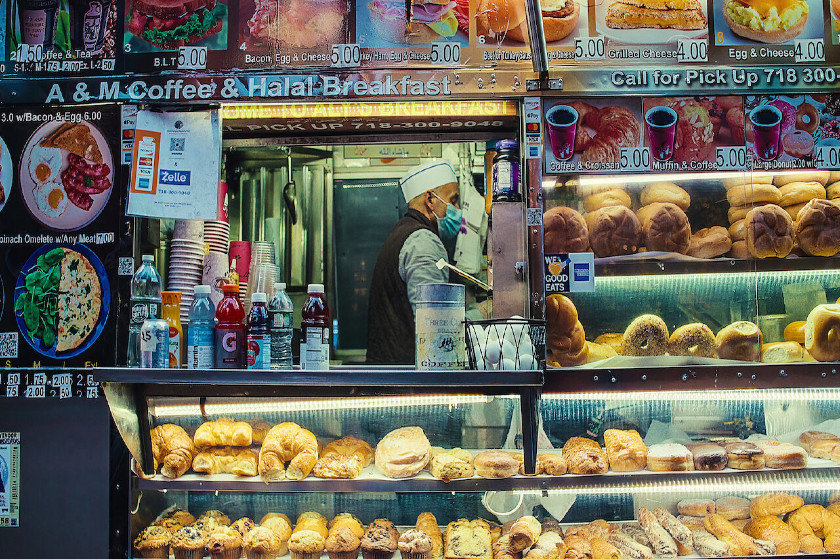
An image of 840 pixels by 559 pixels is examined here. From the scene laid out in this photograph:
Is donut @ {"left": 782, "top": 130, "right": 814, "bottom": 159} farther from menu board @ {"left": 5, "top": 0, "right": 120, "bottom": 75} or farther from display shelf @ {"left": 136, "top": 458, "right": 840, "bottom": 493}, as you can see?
menu board @ {"left": 5, "top": 0, "right": 120, "bottom": 75}

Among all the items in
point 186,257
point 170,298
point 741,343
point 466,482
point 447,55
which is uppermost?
point 447,55

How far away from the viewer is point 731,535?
299 cm

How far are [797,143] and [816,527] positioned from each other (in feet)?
6.11

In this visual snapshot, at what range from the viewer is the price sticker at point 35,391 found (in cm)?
→ 309

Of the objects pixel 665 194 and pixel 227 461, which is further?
pixel 665 194

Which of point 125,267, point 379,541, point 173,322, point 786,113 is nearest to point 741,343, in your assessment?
point 786,113

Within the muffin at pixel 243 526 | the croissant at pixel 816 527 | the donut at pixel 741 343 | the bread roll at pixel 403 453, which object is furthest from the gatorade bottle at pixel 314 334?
the croissant at pixel 816 527

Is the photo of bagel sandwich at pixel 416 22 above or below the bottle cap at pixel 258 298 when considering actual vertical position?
above

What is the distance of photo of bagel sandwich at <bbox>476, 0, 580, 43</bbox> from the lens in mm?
3129

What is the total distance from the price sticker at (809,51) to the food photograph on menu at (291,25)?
2.24 meters

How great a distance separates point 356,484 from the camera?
2.82 meters

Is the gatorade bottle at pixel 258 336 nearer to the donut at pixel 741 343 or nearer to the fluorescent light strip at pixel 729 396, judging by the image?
the fluorescent light strip at pixel 729 396

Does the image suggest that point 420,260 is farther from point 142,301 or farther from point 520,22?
point 142,301

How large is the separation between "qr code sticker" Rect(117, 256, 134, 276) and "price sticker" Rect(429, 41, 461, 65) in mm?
1777
